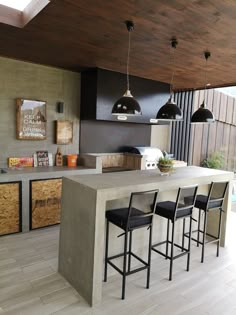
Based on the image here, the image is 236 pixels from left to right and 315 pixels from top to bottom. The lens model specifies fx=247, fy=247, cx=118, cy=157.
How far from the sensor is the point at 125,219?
2.26m

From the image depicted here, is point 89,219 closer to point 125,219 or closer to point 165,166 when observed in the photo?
point 125,219

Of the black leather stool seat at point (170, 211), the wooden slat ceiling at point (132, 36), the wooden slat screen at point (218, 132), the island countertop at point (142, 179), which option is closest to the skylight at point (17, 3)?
the wooden slat ceiling at point (132, 36)

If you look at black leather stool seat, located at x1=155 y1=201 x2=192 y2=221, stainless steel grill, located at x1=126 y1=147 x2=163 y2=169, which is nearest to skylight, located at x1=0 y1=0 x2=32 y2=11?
black leather stool seat, located at x1=155 y1=201 x2=192 y2=221

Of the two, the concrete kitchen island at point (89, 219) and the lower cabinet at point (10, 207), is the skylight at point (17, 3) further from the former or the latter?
the lower cabinet at point (10, 207)

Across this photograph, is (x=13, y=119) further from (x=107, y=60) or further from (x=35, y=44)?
(x=107, y=60)

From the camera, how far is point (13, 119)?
386cm

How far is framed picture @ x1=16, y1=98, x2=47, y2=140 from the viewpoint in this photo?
3.87m

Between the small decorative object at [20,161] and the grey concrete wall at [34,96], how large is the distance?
0.07 metres

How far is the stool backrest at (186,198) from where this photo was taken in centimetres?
256

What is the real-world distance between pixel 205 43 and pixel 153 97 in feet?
6.71

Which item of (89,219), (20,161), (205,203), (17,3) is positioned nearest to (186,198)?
(205,203)

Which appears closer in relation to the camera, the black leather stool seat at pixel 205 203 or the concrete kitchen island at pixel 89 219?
the concrete kitchen island at pixel 89 219

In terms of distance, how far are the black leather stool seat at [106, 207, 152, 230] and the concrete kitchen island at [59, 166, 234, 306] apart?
152mm

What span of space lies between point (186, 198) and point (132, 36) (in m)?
1.97
